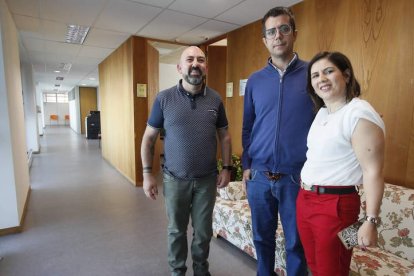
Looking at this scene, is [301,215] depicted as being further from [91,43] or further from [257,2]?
[91,43]

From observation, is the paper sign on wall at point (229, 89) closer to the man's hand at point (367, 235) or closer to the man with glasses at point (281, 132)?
the man with glasses at point (281, 132)

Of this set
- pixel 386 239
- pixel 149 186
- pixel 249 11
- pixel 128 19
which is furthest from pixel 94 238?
pixel 249 11

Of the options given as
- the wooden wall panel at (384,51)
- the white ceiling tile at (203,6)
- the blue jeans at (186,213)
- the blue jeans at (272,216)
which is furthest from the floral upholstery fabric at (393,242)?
the white ceiling tile at (203,6)

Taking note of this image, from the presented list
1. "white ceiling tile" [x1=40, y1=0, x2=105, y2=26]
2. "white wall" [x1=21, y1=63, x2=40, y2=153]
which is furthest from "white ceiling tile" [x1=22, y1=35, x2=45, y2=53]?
"white wall" [x1=21, y1=63, x2=40, y2=153]

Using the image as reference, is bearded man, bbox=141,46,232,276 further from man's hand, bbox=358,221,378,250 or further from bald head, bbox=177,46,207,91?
man's hand, bbox=358,221,378,250

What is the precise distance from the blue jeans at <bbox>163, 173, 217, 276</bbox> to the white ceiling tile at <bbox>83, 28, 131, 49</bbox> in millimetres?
3046

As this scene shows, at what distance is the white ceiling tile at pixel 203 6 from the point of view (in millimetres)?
2680

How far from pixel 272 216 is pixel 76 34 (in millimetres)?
3998

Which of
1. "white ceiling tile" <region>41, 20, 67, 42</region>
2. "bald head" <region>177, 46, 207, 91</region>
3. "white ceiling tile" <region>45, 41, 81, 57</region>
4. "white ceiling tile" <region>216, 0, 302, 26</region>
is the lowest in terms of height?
"bald head" <region>177, 46, 207, 91</region>

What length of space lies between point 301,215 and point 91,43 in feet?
14.8

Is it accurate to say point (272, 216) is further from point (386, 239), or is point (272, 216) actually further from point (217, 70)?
point (217, 70)

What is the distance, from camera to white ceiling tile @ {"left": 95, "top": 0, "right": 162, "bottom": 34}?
2.81 m

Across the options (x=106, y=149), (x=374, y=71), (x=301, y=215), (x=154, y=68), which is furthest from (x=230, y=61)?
(x=106, y=149)

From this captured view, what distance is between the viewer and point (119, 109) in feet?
16.2
